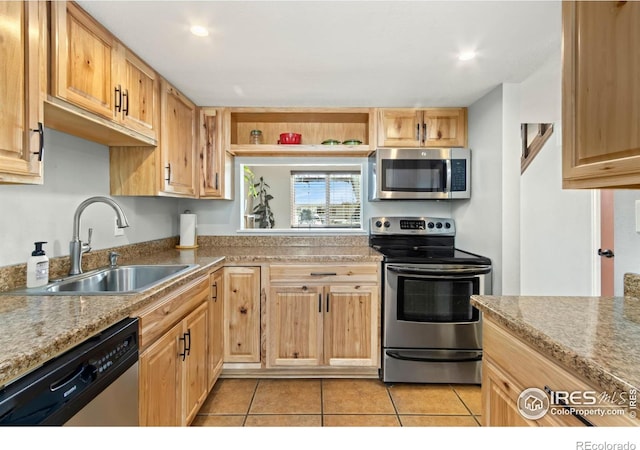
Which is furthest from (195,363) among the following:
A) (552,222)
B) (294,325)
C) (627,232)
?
(552,222)

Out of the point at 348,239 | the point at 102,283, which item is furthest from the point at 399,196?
the point at 102,283

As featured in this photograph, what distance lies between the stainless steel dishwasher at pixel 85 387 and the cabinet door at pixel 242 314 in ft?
3.91

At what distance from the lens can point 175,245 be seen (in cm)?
295

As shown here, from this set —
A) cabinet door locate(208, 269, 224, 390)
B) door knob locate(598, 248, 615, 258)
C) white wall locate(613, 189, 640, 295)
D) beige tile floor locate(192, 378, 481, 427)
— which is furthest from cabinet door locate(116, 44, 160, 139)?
door knob locate(598, 248, 615, 258)

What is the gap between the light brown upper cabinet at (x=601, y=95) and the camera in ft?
2.77

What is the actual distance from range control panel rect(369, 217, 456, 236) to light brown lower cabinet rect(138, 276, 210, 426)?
62.6 inches

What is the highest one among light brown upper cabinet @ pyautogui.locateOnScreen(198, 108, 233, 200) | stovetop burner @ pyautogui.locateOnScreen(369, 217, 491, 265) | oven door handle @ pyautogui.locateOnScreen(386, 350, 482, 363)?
light brown upper cabinet @ pyautogui.locateOnScreen(198, 108, 233, 200)

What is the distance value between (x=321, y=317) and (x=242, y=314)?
58cm

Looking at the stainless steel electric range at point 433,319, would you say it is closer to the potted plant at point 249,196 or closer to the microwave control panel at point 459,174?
the microwave control panel at point 459,174

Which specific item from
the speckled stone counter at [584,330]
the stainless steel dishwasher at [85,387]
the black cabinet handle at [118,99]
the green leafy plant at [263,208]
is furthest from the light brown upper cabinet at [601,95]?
the green leafy plant at [263,208]

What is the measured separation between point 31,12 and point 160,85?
39.2 inches

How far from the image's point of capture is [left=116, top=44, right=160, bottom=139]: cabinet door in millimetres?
1741

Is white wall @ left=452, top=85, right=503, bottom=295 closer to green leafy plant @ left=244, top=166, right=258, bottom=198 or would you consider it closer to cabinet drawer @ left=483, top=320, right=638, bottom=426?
cabinet drawer @ left=483, top=320, right=638, bottom=426
